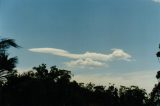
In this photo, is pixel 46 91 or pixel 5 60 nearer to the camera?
pixel 5 60

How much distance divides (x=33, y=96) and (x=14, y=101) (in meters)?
4.44

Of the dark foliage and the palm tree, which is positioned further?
the dark foliage

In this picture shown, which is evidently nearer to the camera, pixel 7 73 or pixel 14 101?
pixel 7 73

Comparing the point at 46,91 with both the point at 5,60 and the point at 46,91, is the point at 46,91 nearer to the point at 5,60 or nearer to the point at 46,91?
the point at 46,91

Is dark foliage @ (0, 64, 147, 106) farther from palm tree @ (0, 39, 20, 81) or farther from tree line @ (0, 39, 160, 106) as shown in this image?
palm tree @ (0, 39, 20, 81)

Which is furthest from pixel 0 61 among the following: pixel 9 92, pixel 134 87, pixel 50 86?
pixel 134 87

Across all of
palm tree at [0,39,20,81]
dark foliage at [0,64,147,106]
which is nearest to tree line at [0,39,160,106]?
dark foliage at [0,64,147,106]

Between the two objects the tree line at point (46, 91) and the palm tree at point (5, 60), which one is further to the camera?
the tree line at point (46, 91)


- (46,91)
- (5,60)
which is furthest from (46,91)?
(5,60)

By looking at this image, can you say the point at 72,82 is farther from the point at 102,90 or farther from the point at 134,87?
the point at 134,87

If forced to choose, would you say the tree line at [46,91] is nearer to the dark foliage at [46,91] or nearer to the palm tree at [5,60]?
the dark foliage at [46,91]

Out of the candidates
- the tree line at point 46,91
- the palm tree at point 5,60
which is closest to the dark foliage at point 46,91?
the tree line at point 46,91

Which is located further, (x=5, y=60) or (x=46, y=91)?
(x=46, y=91)

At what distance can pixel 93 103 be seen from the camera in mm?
121500
